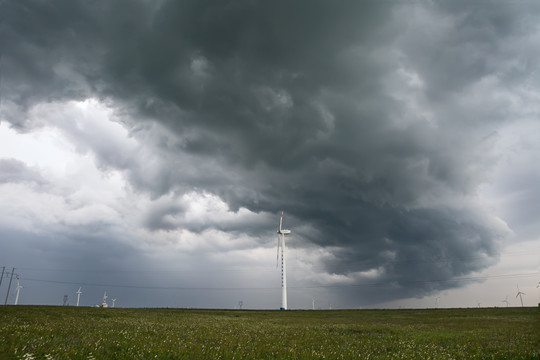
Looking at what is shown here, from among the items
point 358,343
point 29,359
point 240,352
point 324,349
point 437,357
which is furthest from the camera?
point 358,343

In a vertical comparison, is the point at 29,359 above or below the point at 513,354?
above

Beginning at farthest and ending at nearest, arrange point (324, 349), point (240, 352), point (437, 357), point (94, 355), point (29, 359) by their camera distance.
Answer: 1. point (324, 349)
2. point (437, 357)
3. point (240, 352)
4. point (94, 355)
5. point (29, 359)

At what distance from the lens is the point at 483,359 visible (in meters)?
18.2

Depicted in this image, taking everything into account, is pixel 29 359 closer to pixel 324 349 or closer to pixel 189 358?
pixel 189 358

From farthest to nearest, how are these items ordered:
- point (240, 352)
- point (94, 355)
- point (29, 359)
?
point (240, 352) < point (94, 355) < point (29, 359)

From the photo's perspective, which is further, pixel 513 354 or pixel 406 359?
pixel 513 354

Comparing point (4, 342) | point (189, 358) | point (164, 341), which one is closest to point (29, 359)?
point (4, 342)

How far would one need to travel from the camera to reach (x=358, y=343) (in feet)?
74.1

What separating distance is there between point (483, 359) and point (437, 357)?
272 centimetres

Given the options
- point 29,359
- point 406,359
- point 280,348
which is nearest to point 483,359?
point 406,359

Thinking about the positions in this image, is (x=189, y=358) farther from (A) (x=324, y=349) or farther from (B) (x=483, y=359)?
(B) (x=483, y=359)

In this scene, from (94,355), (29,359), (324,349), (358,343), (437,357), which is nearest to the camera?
(29,359)

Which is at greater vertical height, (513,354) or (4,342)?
(4,342)

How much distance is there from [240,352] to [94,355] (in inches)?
256
